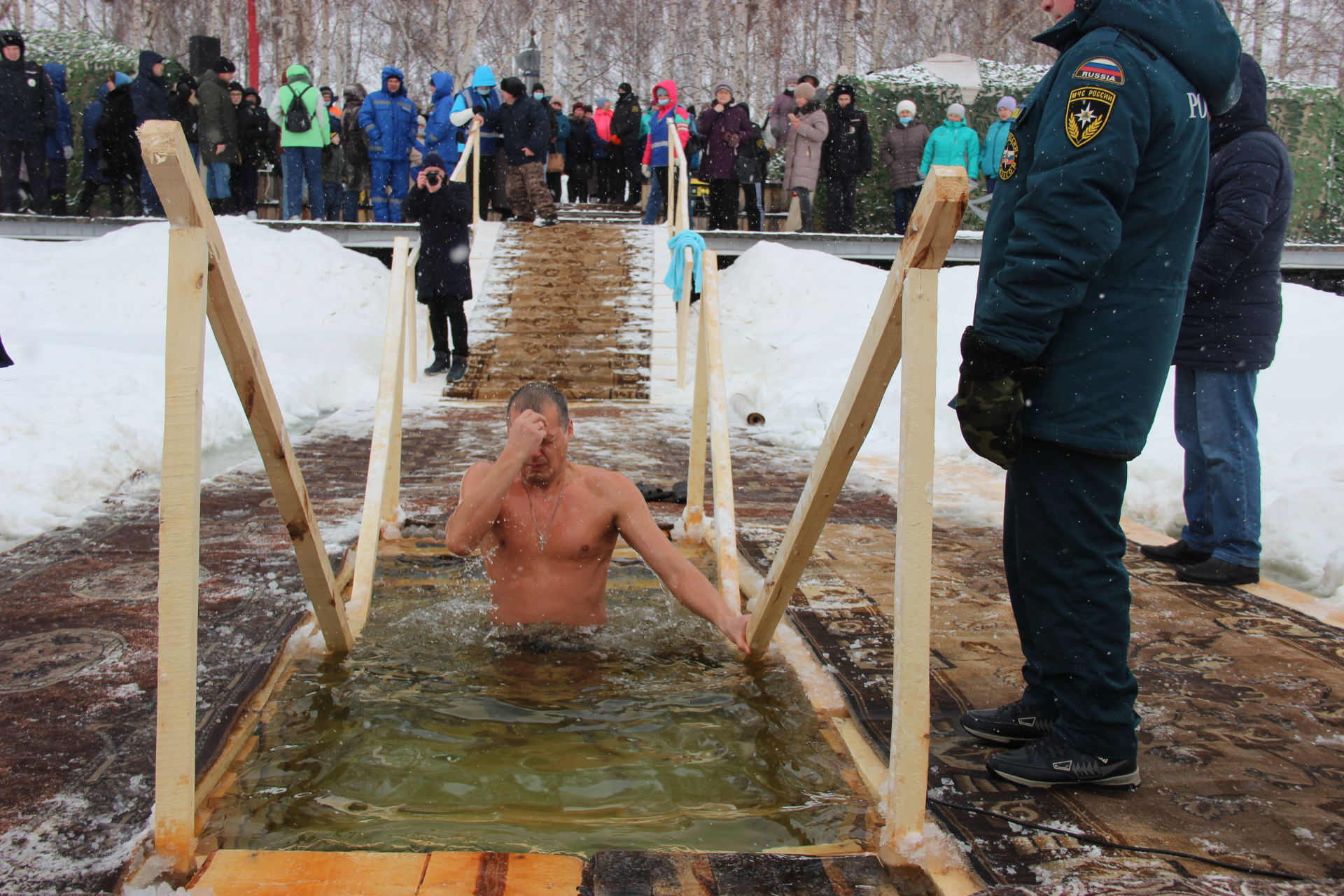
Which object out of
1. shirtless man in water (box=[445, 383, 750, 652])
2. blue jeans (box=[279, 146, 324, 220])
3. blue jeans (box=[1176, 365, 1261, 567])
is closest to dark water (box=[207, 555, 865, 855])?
shirtless man in water (box=[445, 383, 750, 652])

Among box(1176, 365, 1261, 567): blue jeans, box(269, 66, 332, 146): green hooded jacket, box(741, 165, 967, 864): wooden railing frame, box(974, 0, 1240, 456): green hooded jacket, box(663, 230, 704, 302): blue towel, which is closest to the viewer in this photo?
box(741, 165, 967, 864): wooden railing frame

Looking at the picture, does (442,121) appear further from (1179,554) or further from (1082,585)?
(1082,585)

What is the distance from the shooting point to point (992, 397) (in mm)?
2336

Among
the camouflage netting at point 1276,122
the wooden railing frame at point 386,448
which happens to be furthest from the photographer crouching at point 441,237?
the camouflage netting at point 1276,122

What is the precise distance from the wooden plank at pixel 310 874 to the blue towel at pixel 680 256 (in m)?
8.52

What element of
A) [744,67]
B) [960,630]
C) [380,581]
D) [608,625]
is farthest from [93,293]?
[744,67]

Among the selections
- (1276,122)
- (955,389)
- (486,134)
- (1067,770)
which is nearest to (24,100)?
(486,134)

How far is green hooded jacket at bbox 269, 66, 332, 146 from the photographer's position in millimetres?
12633

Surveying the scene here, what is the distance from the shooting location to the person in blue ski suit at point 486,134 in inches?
512

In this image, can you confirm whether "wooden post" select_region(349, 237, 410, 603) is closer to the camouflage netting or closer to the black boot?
the black boot

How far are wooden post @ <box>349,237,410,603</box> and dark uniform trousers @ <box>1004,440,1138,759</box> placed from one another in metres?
2.24

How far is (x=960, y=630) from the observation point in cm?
359

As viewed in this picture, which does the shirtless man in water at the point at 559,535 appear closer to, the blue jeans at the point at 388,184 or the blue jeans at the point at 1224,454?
the blue jeans at the point at 1224,454

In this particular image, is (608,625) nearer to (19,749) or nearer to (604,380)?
(19,749)
